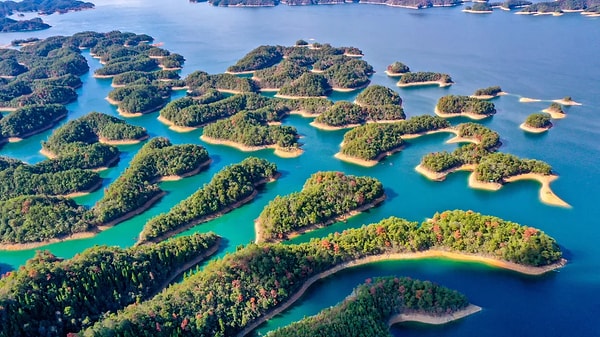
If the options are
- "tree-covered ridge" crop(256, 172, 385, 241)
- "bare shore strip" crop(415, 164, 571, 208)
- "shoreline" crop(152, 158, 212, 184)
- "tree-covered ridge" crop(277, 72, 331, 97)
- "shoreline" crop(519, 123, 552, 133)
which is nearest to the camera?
"tree-covered ridge" crop(256, 172, 385, 241)

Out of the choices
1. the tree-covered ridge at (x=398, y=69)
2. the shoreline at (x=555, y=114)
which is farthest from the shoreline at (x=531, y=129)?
the tree-covered ridge at (x=398, y=69)

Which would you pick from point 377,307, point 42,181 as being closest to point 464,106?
point 377,307

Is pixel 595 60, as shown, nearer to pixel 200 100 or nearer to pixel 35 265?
pixel 200 100

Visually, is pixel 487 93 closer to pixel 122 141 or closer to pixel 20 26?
pixel 122 141

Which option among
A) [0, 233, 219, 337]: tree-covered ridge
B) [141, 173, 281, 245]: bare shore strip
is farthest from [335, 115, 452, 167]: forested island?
[0, 233, 219, 337]: tree-covered ridge

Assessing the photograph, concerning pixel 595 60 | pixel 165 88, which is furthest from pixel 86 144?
pixel 595 60

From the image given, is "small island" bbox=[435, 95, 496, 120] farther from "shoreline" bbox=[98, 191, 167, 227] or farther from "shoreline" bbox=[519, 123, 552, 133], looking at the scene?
"shoreline" bbox=[98, 191, 167, 227]
